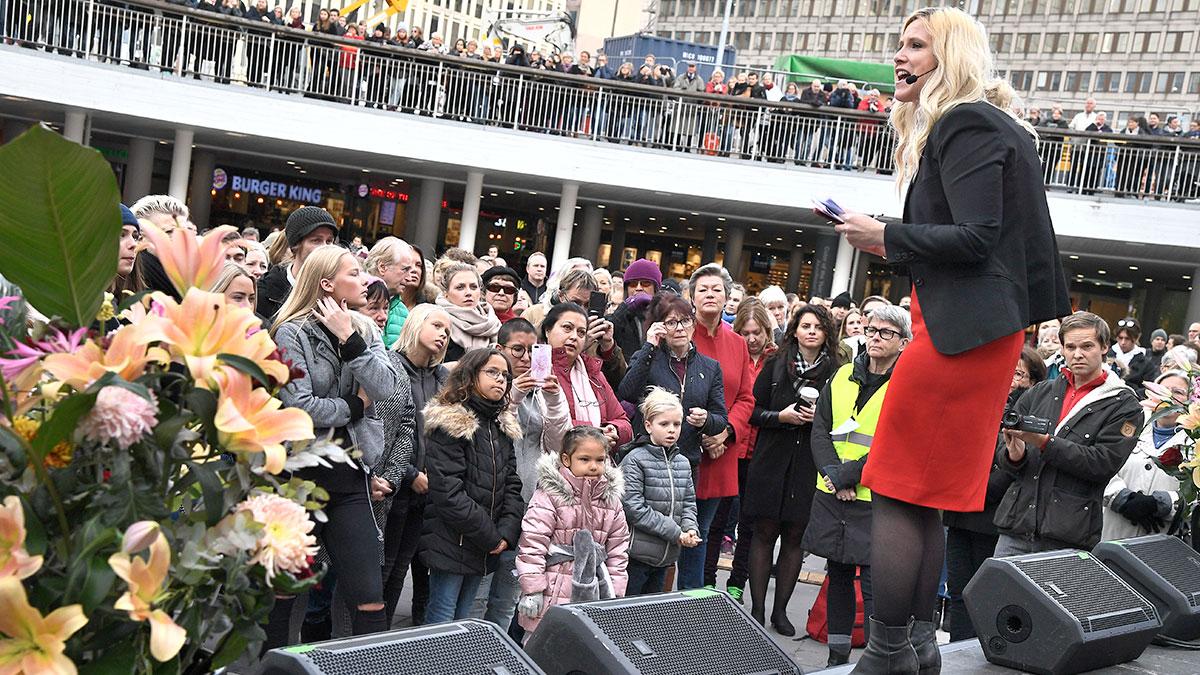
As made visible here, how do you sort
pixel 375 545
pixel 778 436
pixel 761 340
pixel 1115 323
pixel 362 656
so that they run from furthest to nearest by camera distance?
pixel 1115 323 < pixel 761 340 < pixel 778 436 < pixel 375 545 < pixel 362 656

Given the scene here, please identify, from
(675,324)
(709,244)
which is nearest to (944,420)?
(675,324)

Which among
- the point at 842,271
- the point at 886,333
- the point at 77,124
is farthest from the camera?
the point at 842,271

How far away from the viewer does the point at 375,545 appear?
5.05 m

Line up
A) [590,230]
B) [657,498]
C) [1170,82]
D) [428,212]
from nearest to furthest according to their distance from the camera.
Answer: [657,498]
[428,212]
[590,230]
[1170,82]

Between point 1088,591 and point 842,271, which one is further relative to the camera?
point 842,271

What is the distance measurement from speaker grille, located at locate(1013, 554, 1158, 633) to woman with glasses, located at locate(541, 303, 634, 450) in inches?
93.0

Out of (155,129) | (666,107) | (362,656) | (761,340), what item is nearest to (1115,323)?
(666,107)

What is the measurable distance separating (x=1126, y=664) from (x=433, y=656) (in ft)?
10.9

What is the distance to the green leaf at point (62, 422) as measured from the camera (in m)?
1.84

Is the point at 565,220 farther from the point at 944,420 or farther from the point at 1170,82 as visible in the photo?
the point at 1170,82

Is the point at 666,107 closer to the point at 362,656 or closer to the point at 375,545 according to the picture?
the point at 375,545

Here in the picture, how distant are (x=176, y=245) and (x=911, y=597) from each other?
7.98 ft

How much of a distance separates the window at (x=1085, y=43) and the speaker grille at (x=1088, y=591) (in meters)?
89.5

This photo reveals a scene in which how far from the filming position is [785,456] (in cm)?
763
